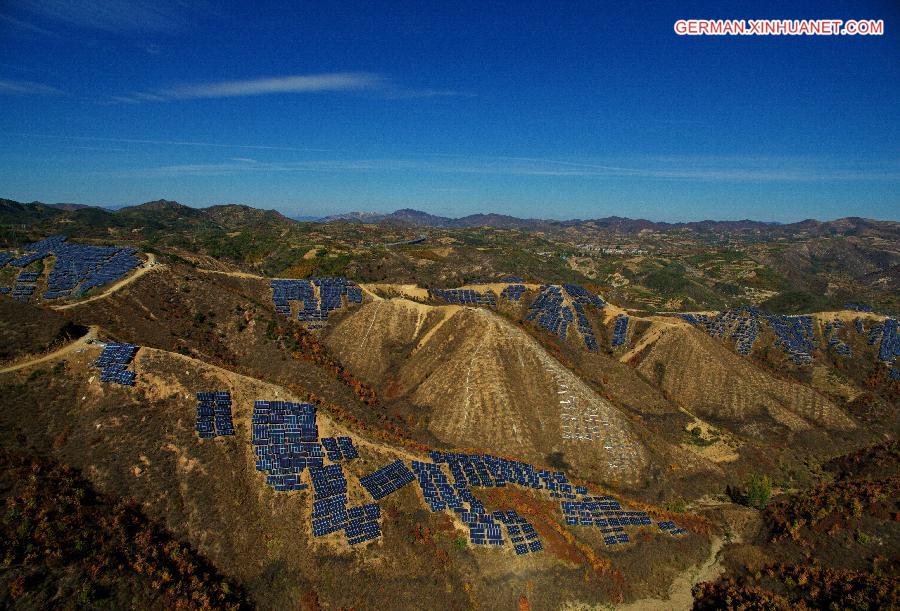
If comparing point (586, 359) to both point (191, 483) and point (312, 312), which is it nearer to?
point (312, 312)

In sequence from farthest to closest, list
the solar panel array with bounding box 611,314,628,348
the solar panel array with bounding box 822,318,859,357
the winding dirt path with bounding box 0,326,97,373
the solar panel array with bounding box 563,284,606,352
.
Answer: the solar panel array with bounding box 822,318,859,357 → the solar panel array with bounding box 611,314,628,348 → the solar panel array with bounding box 563,284,606,352 → the winding dirt path with bounding box 0,326,97,373

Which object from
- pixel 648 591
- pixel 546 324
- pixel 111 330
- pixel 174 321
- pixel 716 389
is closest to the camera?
pixel 648 591

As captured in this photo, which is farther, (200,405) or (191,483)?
(200,405)

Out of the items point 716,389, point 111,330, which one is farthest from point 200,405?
point 716,389

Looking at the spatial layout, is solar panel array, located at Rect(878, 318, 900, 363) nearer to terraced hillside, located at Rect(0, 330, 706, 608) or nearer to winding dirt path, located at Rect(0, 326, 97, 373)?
terraced hillside, located at Rect(0, 330, 706, 608)

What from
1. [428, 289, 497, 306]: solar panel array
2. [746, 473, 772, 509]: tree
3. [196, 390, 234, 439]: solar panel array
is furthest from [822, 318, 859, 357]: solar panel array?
[196, 390, 234, 439]: solar panel array

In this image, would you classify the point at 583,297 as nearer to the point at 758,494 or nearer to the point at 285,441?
the point at 758,494

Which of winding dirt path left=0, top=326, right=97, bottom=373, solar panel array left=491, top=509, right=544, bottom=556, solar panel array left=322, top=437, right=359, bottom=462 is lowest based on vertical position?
solar panel array left=491, top=509, right=544, bottom=556
